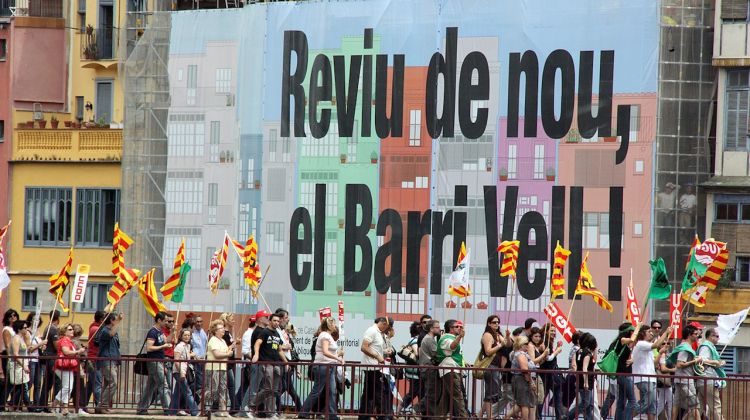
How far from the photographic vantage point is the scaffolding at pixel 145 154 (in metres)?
50.4

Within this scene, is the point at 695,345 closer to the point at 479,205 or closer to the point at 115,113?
the point at 479,205

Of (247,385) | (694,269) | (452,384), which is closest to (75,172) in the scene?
(247,385)

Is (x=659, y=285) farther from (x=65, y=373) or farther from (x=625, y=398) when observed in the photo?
(x=65, y=373)

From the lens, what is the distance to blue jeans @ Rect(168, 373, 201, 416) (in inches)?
1183

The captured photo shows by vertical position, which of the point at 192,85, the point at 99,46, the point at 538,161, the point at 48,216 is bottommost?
the point at 48,216

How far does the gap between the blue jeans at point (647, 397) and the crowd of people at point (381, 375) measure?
2cm

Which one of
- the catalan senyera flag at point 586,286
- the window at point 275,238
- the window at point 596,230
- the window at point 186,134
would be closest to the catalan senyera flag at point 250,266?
the window at point 275,238

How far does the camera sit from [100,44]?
55.6 m

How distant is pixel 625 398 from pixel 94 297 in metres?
28.2

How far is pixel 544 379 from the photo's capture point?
29125 mm

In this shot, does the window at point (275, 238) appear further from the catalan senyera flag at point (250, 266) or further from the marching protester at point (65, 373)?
the marching protester at point (65, 373)

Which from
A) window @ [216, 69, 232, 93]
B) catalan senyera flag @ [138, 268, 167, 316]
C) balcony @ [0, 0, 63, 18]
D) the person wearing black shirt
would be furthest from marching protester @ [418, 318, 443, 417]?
balcony @ [0, 0, 63, 18]

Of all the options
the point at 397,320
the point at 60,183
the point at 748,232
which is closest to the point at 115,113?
the point at 60,183

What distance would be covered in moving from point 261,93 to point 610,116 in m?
9.65
